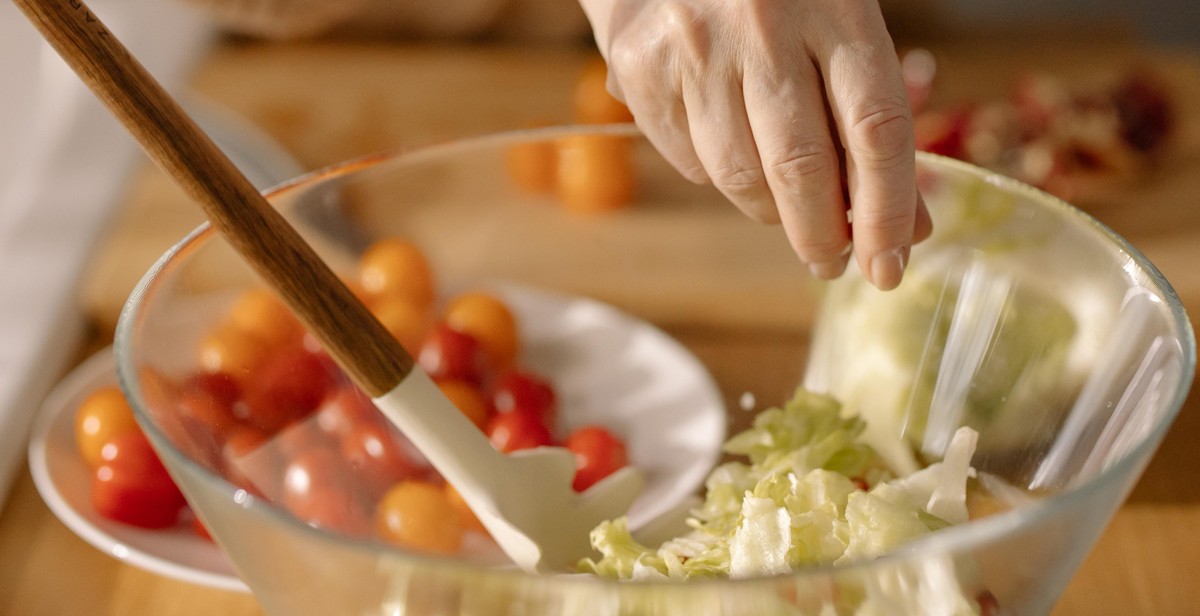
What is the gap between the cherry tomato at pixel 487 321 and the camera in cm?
89

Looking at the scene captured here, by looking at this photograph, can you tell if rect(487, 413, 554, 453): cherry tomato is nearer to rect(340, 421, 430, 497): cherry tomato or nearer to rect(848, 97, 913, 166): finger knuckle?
rect(340, 421, 430, 497): cherry tomato

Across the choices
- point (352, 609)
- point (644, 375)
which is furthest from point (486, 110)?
point (352, 609)

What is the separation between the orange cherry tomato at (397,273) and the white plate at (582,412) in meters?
0.08

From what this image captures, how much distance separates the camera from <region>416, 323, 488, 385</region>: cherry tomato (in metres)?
0.85

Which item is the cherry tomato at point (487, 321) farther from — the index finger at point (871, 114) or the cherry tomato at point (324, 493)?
the index finger at point (871, 114)

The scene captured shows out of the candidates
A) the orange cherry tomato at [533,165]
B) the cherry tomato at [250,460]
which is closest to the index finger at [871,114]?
the orange cherry tomato at [533,165]

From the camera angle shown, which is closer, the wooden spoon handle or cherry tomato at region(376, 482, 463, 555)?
the wooden spoon handle

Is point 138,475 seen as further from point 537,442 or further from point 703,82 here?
point 703,82

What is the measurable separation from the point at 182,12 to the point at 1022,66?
4.19ft

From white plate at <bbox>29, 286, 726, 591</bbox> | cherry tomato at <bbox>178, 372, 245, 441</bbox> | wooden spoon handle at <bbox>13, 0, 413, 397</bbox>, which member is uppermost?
wooden spoon handle at <bbox>13, 0, 413, 397</bbox>

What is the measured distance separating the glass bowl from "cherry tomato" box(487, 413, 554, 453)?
105 millimetres

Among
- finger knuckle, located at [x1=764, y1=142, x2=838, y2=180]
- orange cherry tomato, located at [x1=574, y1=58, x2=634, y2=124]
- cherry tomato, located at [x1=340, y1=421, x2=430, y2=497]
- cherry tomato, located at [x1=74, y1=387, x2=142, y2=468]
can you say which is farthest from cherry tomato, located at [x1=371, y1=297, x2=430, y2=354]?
orange cherry tomato, located at [x1=574, y1=58, x2=634, y2=124]

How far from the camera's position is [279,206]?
2.17ft

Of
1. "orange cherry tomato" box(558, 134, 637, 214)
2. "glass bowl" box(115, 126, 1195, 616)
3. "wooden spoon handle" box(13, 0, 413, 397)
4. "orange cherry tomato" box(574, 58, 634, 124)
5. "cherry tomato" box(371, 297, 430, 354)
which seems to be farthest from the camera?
"orange cherry tomato" box(574, 58, 634, 124)
